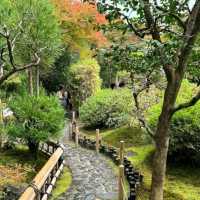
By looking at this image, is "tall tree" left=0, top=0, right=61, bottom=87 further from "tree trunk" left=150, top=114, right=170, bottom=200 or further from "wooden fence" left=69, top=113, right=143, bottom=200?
"tree trunk" left=150, top=114, right=170, bottom=200

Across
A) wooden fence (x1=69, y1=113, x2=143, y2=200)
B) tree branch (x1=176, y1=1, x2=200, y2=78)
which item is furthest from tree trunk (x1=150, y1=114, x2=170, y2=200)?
wooden fence (x1=69, y1=113, x2=143, y2=200)

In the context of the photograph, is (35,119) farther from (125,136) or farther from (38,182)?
(38,182)

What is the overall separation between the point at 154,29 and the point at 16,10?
11.0m

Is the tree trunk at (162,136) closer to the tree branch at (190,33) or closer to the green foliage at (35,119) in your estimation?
the tree branch at (190,33)

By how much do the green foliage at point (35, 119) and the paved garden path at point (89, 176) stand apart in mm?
1597

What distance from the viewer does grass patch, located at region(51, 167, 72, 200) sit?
14253 millimetres

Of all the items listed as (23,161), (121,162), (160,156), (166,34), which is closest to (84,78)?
(23,161)

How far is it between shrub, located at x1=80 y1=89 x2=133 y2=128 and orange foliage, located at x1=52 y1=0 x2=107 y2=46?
11.8 ft

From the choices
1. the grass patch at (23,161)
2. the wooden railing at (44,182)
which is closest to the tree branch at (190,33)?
the wooden railing at (44,182)

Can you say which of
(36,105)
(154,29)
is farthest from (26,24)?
(154,29)

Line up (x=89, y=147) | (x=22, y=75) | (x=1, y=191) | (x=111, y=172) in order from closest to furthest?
(x=1, y=191), (x=111, y=172), (x=89, y=147), (x=22, y=75)

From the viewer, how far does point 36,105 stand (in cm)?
1855

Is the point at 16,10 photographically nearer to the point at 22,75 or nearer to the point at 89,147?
the point at 89,147

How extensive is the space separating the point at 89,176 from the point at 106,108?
950cm
